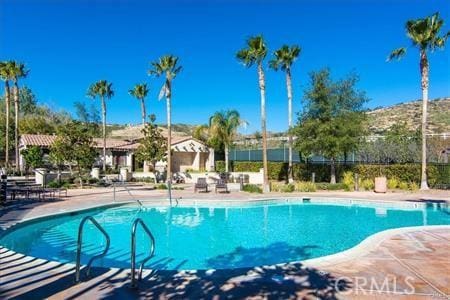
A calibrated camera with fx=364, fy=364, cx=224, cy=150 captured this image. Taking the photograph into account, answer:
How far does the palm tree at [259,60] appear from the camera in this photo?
21156mm

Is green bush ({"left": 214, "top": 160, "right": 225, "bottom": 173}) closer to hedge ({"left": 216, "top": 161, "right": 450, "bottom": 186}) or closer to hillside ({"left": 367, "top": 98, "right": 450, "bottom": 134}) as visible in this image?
hedge ({"left": 216, "top": 161, "right": 450, "bottom": 186})

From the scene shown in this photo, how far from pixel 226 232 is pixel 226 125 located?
2139cm

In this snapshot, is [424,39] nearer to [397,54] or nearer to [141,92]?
[397,54]

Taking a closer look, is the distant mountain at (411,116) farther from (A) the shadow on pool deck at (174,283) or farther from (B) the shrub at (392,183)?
(A) the shadow on pool deck at (174,283)

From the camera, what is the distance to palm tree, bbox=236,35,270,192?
2116 centimetres

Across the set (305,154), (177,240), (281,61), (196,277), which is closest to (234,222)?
(177,240)

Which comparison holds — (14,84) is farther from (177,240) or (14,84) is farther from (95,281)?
(95,281)

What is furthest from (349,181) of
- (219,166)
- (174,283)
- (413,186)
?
(174,283)

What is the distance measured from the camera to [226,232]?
12.3 metres

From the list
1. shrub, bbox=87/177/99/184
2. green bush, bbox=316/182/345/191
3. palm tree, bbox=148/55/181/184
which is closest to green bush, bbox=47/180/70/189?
shrub, bbox=87/177/99/184

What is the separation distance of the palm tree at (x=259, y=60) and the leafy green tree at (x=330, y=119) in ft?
11.2

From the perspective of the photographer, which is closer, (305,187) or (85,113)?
(305,187)

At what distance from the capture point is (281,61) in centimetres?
2539

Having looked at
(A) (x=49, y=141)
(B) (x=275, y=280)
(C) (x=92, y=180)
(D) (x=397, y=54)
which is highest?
(D) (x=397, y=54)
